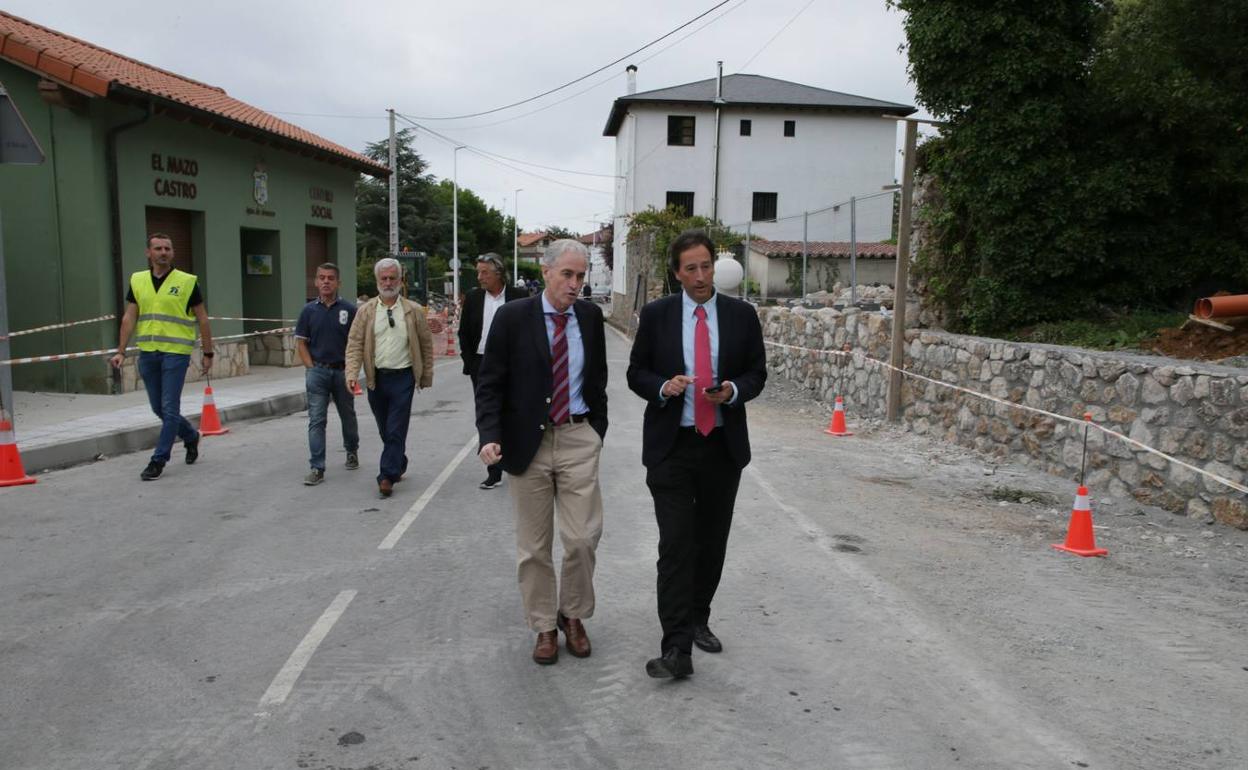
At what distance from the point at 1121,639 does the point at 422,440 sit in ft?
24.7

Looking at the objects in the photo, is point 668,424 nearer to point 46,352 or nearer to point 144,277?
point 144,277

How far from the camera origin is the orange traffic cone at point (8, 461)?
789 centimetres

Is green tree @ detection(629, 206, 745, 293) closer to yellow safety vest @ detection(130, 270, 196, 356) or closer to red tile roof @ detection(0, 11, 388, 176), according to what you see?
red tile roof @ detection(0, 11, 388, 176)

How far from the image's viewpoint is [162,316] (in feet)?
27.1

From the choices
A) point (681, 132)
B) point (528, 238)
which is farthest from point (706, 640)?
point (528, 238)

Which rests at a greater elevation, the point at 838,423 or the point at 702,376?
the point at 702,376

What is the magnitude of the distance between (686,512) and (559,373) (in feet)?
2.71

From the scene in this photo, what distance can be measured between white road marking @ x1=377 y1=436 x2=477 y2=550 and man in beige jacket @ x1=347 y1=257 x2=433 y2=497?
0.32 m

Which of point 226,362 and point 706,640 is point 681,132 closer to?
point 226,362

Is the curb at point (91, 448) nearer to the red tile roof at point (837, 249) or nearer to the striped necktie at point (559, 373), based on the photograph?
the striped necktie at point (559, 373)

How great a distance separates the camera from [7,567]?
5.60m

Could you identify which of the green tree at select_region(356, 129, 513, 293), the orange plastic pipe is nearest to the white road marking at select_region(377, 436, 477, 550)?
the orange plastic pipe

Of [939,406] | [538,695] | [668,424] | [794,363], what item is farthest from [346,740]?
[794,363]

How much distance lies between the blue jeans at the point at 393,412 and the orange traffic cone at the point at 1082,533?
500cm
